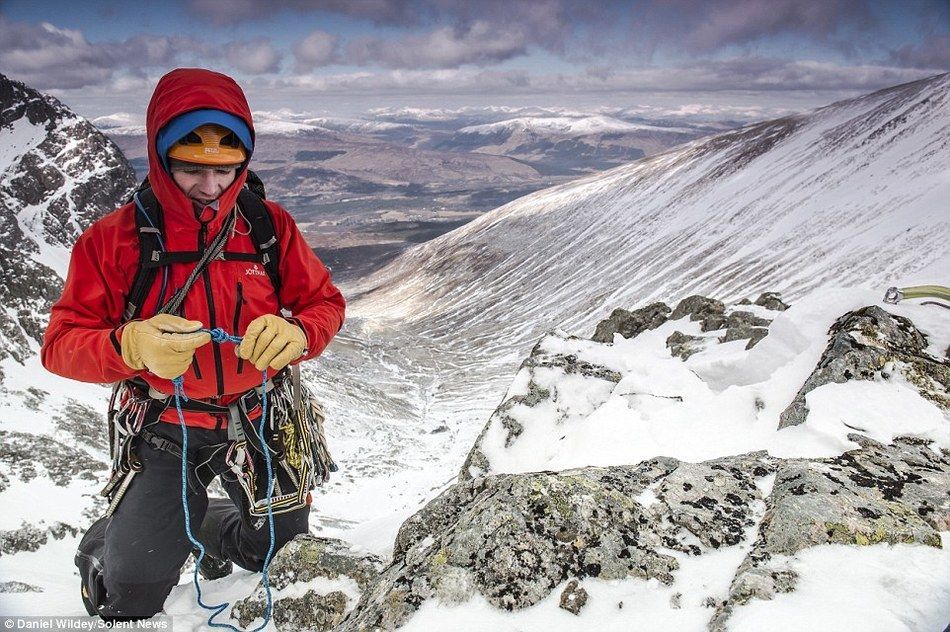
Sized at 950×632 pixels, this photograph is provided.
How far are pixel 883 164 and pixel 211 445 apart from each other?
138604mm

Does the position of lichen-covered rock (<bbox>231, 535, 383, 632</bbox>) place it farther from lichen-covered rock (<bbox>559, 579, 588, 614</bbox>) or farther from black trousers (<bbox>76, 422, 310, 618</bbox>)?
lichen-covered rock (<bbox>559, 579, 588, 614</bbox>)

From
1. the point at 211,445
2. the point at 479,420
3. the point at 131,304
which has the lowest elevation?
the point at 479,420

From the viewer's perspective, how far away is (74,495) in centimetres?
1559

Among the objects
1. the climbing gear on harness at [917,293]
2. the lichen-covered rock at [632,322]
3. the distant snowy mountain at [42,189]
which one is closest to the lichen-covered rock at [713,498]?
the climbing gear on harness at [917,293]

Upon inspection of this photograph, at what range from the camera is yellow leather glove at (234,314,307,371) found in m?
5.25


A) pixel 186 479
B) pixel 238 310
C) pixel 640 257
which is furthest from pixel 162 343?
pixel 640 257

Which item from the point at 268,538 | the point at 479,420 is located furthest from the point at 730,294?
the point at 268,538

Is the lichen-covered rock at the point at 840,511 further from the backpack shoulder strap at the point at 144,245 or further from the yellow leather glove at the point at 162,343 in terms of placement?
the backpack shoulder strap at the point at 144,245

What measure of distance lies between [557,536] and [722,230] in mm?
126859

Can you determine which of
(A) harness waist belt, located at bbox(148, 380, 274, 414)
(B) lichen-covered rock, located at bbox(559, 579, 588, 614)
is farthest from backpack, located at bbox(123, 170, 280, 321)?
(B) lichen-covered rock, located at bbox(559, 579, 588, 614)

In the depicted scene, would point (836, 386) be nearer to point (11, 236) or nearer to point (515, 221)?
point (11, 236)

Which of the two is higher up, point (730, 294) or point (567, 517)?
point (567, 517)

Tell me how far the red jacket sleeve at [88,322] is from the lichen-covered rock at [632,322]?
20407 millimetres

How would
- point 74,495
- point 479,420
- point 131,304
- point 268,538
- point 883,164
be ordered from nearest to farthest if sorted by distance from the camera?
point 131,304 → point 268,538 → point 74,495 → point 479,420 → point 883,164
